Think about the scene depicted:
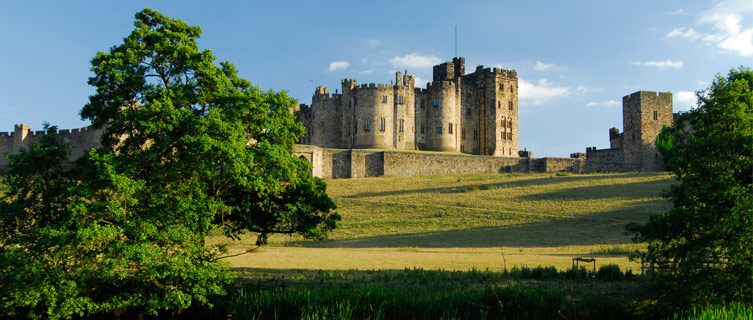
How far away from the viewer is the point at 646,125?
2968 inches

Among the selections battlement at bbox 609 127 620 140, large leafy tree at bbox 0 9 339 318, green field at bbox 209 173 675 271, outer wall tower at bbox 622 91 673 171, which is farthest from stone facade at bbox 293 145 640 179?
large leafy tree at bbox 0 9 339 318

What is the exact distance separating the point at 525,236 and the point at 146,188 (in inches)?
1027

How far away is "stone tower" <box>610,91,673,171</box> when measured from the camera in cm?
7488

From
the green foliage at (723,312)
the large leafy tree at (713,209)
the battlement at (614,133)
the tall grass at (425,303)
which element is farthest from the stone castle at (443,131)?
the green foliage at (723,312)

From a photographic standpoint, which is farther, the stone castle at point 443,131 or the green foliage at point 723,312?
the stone castle at point 443,131

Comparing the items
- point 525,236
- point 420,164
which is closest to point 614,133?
point 420,164

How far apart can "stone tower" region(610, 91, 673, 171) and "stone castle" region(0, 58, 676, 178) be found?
0.12 meters

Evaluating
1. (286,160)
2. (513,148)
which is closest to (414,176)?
(513,148)

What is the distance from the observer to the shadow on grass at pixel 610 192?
162ft

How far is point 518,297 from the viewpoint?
56.8 ft

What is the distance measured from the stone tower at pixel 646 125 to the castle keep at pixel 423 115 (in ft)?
47.6

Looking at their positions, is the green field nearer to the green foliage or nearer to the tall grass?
the tall grass

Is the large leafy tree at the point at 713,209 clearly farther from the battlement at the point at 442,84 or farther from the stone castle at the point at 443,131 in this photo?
the battlement at the point at 442,84

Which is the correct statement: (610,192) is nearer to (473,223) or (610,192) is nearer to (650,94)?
(473,223)
